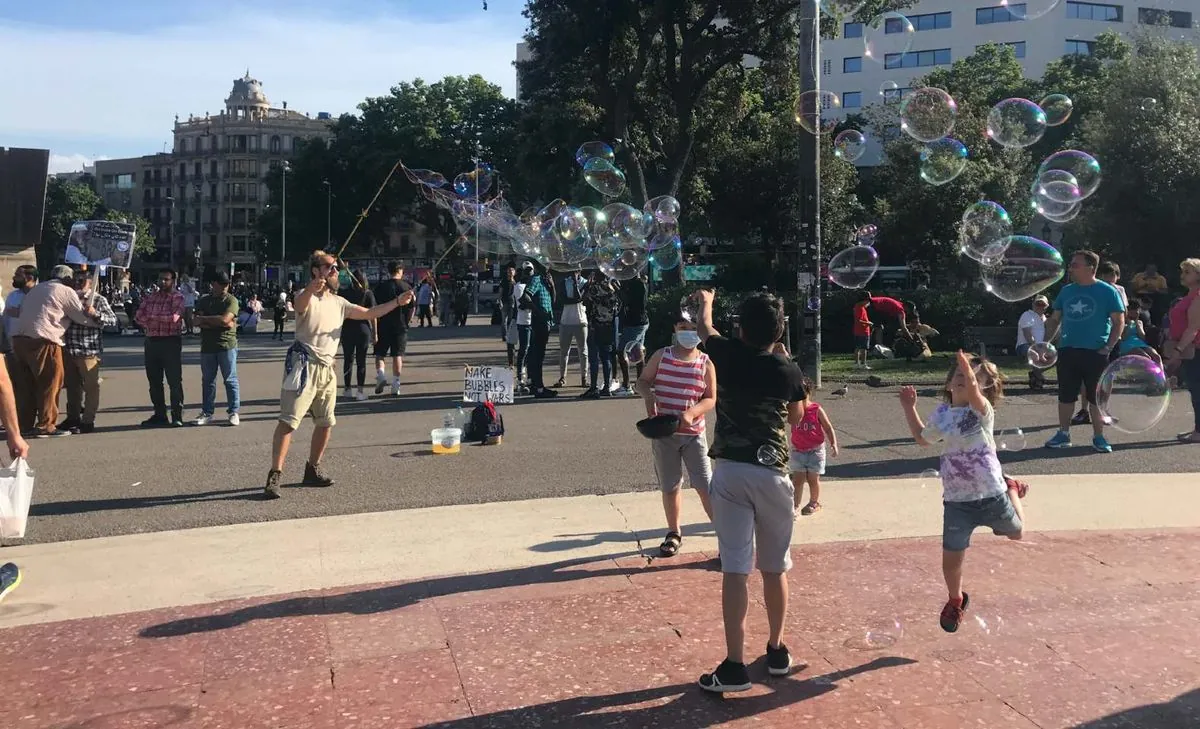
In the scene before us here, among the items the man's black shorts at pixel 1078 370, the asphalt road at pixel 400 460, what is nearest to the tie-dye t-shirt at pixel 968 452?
the asphalt road at pixel 400 460

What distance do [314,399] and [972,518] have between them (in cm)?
480

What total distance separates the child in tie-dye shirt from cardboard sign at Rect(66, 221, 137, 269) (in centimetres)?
1732

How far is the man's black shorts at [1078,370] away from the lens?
916cm

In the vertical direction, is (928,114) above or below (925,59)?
below

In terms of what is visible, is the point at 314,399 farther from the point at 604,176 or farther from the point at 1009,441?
the point at 604,176

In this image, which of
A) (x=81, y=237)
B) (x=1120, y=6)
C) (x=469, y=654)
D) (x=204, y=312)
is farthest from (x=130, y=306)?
(x=1120, y=6)

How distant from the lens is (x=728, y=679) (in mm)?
3918

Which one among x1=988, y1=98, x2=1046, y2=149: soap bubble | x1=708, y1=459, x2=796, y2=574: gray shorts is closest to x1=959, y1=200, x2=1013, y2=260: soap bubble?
x1=988, y1=98, x2=1046, y2=149: soap bubble

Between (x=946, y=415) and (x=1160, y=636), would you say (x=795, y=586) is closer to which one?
(x=946, y=415)


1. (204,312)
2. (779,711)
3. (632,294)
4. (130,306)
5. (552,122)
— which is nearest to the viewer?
(779,711)

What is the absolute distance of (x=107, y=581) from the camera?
547 cm

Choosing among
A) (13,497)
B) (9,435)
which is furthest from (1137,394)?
(13,497)

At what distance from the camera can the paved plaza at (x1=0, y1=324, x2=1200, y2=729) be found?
391cm

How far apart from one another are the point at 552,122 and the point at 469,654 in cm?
2232
